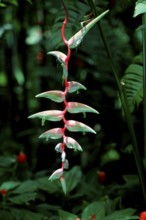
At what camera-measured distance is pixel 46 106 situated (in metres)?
2.52

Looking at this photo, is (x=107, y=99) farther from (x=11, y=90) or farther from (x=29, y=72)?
(x=29, y=72)

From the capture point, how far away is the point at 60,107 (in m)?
2.29

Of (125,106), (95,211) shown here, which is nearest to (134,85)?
(125,106)

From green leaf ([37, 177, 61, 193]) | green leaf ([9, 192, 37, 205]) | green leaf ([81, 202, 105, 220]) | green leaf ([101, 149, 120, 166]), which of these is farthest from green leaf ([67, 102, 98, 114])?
green leaf ([101, 149, 120, 166])

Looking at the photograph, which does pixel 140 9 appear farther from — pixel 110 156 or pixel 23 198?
pixel 110 156

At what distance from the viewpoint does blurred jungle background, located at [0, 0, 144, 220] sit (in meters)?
1.42

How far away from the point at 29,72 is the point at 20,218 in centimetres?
162

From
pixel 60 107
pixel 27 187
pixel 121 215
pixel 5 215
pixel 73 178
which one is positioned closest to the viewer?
pixel 121 215

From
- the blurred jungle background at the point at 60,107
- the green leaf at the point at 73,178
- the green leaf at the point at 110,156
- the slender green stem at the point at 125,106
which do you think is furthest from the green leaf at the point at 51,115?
the green leaf at the point at 110,156

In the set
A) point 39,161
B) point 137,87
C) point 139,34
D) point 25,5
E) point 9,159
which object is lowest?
point 39,161

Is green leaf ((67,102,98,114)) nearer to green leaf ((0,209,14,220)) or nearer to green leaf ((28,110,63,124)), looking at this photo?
green leaf ((28,110,63,124))

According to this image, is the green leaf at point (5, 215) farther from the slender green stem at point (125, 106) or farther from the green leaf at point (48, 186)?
the slender green stem at point (125, 106)

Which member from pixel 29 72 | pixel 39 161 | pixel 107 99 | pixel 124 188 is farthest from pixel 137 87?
pixel 29 72

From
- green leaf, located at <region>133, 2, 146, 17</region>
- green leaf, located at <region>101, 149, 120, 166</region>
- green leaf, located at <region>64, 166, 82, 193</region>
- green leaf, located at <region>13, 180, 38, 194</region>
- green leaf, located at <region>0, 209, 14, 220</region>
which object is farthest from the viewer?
green leaf, located at <region>101, 149, 120, 166</region>
